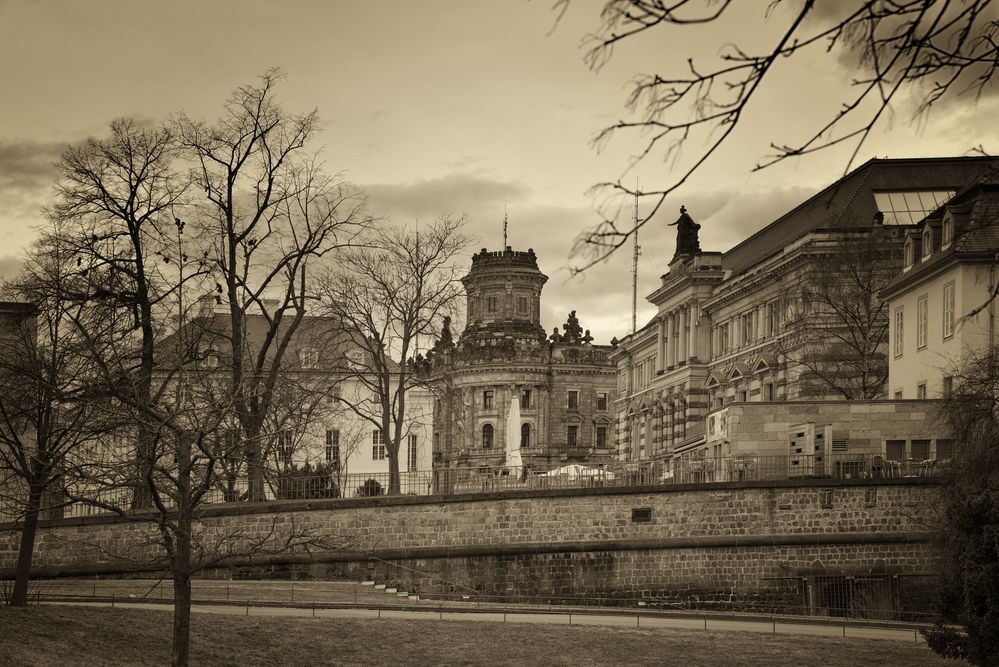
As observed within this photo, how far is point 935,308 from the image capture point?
139ft

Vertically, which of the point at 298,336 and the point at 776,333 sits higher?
the point at 776,333

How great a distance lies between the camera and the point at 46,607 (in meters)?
25.3

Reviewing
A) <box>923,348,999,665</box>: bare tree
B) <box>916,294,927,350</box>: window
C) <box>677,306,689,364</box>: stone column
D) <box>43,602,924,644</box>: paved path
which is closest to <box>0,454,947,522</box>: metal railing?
<box>923,348,999,665</box>: bare tree

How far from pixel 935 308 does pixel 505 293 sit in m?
74.7

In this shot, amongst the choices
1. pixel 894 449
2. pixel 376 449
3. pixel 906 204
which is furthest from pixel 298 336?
pixel 376 449

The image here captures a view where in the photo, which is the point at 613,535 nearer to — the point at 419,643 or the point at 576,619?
the point at 576,619

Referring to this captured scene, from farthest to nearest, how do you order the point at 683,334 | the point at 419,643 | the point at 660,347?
the point at 660,347, the point at 683,334, the point at 419,643

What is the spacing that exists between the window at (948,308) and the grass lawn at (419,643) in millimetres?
15357

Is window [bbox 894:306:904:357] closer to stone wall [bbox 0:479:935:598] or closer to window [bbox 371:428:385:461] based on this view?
stone wall [bbox 0:479:935:598]

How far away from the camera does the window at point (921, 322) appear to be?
43.4 m

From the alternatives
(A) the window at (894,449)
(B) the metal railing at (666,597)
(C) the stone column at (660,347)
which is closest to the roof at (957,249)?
(A) the window at (894,449)

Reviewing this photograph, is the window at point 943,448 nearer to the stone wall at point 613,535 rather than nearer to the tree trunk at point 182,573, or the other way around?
the stone wall at point 613,535

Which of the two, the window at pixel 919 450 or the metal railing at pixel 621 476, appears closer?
the metal railing at pixel 621 476

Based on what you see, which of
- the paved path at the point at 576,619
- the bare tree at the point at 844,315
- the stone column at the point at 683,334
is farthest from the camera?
the stone column at the point at 683,334
